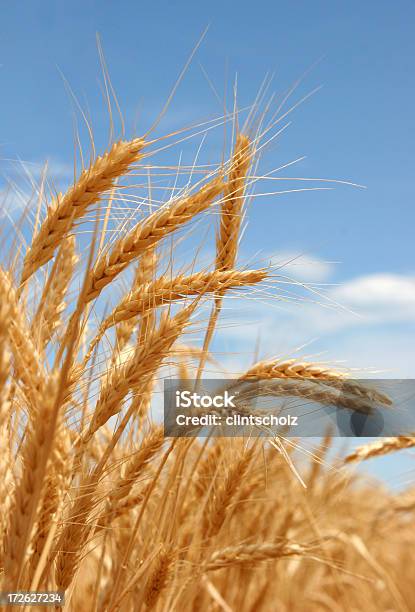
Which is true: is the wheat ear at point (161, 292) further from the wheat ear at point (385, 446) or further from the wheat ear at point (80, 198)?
the wheat ear at point (385, 446)

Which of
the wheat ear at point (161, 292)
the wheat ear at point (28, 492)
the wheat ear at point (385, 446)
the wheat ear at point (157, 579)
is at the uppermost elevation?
the wheat ear at point (161, 292)

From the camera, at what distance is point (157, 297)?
2.01m

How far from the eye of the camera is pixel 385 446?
2.61 m

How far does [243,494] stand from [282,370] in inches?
37.8

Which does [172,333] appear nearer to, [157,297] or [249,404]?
[157,297]

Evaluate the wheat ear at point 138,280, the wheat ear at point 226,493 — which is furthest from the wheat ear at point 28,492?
the wheat ear at point 226,493

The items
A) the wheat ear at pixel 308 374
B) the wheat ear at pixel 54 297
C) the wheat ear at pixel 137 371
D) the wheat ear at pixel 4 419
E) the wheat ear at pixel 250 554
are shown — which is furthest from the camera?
the wheat ear at pixel 250 554

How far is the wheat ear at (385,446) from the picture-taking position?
260cm

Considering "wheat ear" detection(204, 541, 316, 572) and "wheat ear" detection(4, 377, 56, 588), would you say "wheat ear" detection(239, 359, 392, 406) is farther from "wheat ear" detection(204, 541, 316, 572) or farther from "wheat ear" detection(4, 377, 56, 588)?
"wheat ear" detection(4, 377, 56, 588)

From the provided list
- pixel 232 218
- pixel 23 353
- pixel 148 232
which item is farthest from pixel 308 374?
pixel 23 353

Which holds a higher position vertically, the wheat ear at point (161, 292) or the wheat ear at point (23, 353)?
the wheat ear at point (161, 292)

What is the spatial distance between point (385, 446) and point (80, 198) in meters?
1.45

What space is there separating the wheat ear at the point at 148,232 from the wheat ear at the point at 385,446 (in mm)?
1155

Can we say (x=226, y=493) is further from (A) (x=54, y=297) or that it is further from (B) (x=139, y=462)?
(A) (x=54, y=297)
